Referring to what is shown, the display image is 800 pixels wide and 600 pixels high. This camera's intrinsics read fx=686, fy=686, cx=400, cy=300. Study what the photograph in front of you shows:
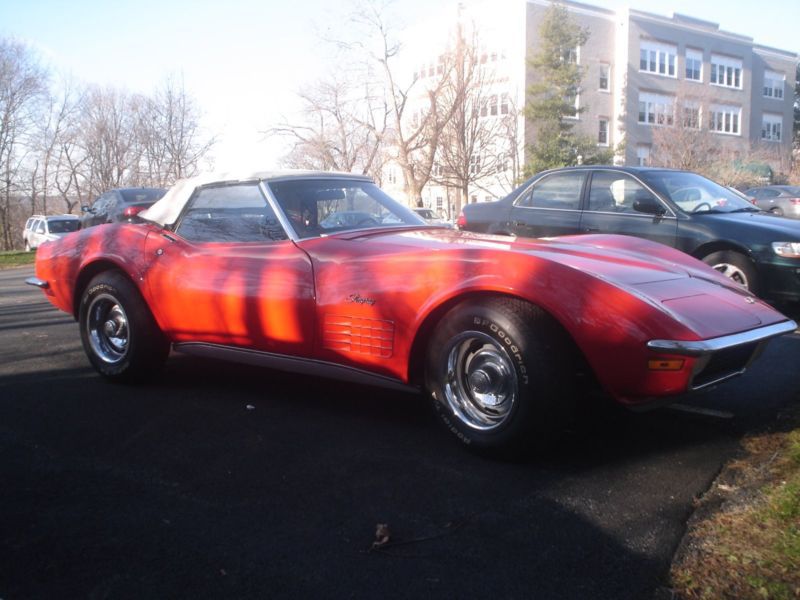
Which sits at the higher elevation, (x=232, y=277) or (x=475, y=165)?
(x=475, y=165)

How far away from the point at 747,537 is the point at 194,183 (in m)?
3.84

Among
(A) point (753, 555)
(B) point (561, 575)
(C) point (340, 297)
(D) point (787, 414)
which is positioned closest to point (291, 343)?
(C) point (340, 297)

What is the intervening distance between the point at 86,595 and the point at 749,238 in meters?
5.95

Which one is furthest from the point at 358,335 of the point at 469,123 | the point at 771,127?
the point at 771,127

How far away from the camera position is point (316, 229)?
13.5ft

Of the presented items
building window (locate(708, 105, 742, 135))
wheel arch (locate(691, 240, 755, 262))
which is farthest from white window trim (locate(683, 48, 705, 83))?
wheel arch (locate(691, 240, 755, 262))

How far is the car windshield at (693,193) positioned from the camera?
668cm

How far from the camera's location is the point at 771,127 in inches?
2103

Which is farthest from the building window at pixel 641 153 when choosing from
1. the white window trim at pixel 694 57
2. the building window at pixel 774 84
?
the building window at pixel 774 84

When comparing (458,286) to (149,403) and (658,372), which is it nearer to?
(658,372)

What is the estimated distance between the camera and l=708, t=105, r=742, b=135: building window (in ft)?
154

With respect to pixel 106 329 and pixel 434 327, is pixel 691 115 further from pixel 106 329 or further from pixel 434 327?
pixel 434 327

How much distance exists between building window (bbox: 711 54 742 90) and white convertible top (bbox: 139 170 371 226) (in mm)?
51466

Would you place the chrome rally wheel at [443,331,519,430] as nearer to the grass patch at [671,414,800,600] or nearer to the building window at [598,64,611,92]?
the grass patch at [671,414,800,600]
